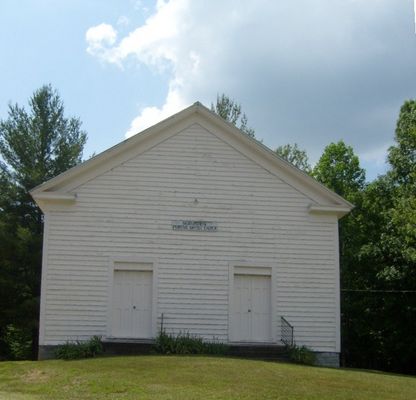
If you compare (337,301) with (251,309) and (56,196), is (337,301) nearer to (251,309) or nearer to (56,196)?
(251,309)

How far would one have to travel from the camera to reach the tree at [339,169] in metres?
39.6

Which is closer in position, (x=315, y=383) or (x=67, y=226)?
(x=315, y=383)

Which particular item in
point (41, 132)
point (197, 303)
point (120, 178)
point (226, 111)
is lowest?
point (197, 303)

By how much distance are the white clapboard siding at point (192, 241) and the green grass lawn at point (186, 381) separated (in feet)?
8.19

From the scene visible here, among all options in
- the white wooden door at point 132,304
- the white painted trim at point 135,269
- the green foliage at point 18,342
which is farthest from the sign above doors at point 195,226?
the green foliage at point 18,342

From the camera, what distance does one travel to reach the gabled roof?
18.7 meters

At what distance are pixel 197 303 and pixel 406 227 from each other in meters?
11.9

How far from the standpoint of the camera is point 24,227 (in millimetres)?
33000

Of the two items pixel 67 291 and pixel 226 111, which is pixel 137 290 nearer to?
pixel 67 291

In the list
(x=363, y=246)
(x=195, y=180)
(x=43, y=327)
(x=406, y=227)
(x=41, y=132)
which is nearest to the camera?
(x=43, y=327)

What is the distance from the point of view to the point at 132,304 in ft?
60.9

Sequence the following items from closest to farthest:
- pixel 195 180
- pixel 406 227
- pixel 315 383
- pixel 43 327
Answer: pixel 315 383 → pixel 43 327 → pixel 195 180 → pixel 406 227

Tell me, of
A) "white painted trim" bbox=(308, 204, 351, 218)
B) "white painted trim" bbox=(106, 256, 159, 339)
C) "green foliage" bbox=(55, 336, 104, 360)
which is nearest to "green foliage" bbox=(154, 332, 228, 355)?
"white painted trim" bbox=(106, 256, 159, 339)

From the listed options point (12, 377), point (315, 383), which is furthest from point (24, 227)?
point (315, 383)
